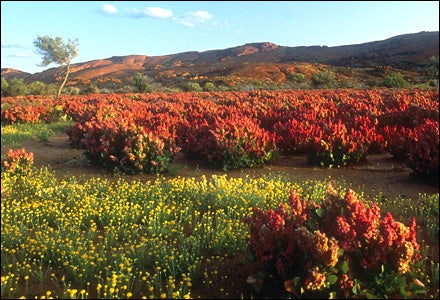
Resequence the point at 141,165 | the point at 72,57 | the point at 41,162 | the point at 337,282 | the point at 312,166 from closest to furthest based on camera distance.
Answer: the point at 337,282 < the point at 141,165 < the point at 312,166 < the point at 41,162 < the point at 72,57

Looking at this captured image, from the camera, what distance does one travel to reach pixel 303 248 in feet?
11.6

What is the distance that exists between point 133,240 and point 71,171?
168 inches

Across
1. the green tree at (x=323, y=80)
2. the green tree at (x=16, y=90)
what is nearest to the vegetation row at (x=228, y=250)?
the green tree at (x=16, y=90)

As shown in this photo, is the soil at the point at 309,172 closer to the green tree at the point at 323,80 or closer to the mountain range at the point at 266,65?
the green tree at the point at 323,80

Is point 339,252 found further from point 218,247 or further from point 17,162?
point 17,162

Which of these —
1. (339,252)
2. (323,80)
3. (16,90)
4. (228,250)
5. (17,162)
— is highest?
(16,90)

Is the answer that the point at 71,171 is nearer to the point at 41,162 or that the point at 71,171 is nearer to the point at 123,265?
the point at 41,162

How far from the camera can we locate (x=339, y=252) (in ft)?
11.4

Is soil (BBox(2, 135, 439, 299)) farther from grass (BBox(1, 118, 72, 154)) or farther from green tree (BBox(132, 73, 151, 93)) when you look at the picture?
green tree (BBox(132, 73, 151, 93))

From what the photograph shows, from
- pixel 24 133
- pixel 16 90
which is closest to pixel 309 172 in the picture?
pixel 24 133

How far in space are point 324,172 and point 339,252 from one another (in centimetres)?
499

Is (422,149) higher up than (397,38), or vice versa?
(397,38)

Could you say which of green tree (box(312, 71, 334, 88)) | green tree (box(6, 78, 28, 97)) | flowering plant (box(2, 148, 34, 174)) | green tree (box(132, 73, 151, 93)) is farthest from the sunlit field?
green tree (box(132, 73, 151, 93))

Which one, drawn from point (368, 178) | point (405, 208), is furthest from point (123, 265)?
point (368, 178)
